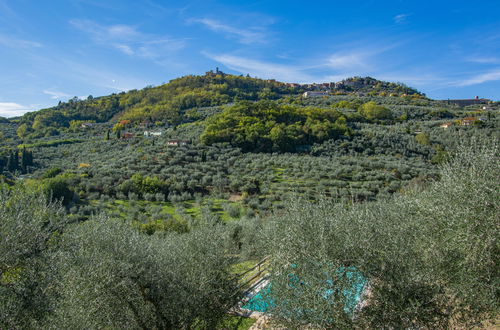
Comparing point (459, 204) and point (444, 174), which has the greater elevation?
point (444, 174)

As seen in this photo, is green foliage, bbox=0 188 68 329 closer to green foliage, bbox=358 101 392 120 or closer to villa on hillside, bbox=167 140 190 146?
villa on hillside, bbox=167 140 190 146

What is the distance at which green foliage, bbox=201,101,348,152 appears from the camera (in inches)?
1833

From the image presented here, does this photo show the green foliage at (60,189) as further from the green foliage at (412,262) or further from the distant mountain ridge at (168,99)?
the distant mountain ridge at (168,99)

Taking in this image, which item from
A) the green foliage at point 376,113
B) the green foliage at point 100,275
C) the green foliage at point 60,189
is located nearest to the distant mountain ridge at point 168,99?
the green foliage at point 376,113

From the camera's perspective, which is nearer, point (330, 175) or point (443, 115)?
point (330, 175)

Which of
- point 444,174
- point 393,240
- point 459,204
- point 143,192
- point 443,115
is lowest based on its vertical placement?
point 143,192

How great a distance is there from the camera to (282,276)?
278 inches

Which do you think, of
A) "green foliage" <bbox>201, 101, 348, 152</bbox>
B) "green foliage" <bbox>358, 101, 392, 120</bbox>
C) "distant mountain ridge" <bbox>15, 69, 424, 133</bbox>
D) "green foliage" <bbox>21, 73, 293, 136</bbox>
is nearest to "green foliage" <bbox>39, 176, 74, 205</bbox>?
"green foliage" <bbox>201, 101, 348, 152</bbox>

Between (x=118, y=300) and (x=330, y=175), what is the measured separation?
2667 cm

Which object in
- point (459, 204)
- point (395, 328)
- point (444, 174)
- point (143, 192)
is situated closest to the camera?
point (395, 328)

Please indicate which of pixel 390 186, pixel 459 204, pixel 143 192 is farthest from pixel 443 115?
pixel 459 204

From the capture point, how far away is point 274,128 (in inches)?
1900

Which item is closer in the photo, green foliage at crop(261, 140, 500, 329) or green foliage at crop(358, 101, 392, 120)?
green foliage at crop(261, 140, 500, 329)

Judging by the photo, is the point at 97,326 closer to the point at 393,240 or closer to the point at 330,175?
the point at 393,240
